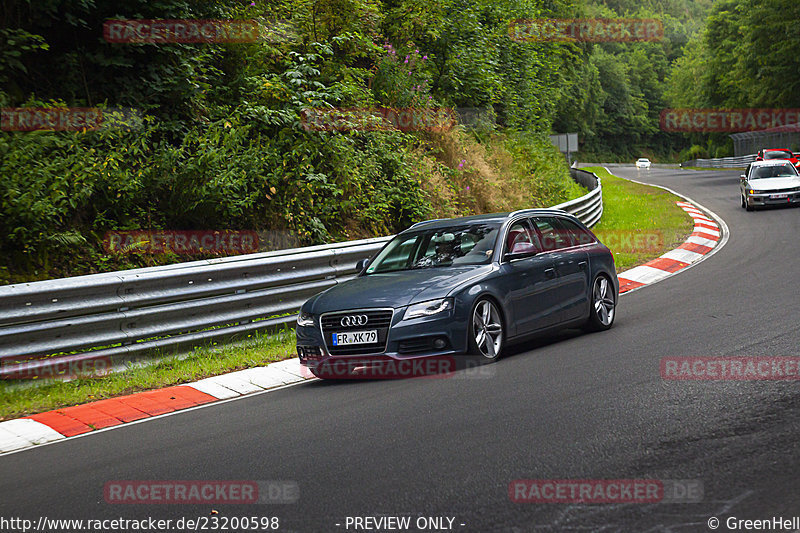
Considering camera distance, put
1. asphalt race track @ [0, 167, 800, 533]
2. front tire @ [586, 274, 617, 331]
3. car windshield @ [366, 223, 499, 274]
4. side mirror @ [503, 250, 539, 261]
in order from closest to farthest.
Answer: asphalt race track @ [0, 167, 800, 533] < side mirror @ [503, 250, 539, 261] < car windshield @ [366, 223, 499, 274] < front tire @ [586, 274, 617, 331]

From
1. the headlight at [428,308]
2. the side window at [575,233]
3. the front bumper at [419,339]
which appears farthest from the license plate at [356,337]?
the side window at [575,233]

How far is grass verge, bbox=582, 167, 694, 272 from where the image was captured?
1704 centimetres

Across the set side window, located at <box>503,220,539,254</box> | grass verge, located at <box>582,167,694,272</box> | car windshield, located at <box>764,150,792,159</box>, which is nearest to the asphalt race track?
side window, located at <box>503,220,539,254</box>

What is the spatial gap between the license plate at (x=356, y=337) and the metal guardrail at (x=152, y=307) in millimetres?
2035

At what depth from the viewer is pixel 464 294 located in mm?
7727

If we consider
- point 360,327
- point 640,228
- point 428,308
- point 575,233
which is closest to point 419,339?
point 428,308

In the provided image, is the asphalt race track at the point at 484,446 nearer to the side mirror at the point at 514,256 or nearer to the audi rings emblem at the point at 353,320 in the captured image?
the audi rings emblem at the point at 353,320

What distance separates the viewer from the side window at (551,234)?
9.44 m

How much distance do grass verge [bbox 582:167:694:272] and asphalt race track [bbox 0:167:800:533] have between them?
8449 mm

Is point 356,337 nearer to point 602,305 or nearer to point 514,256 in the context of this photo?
point 514,256

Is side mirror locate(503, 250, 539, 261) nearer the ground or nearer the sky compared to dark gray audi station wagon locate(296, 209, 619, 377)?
nearer the sky

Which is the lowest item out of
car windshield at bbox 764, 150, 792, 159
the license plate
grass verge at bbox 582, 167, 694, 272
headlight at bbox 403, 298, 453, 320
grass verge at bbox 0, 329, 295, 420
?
grass verge at bbox 582, 167, 694, 272

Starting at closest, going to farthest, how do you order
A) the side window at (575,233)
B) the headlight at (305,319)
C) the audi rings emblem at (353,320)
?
the audi rings emblem at (353,320) < the headlight at (305,319) < the side window at (575,233)

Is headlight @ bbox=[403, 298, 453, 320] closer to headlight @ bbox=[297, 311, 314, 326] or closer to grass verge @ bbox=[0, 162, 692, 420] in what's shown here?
headlight @ bbox=[297, 311, 314, 326]
